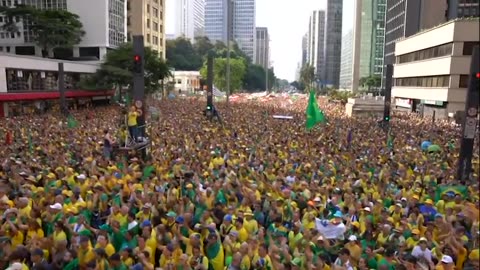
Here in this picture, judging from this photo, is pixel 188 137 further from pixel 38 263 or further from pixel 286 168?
pixel 38 263

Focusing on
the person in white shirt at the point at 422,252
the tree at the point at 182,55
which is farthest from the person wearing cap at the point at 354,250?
the tree at the point at 182,55

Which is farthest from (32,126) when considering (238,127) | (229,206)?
(229,206)

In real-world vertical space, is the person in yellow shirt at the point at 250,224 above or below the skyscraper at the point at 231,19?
below

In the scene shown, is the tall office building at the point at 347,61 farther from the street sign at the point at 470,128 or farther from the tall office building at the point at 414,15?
the street sign at the point at 470,128

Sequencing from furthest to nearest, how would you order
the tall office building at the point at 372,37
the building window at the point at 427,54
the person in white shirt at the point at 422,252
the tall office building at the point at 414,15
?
the tall office building at the point at 372,37, the tall office building at the point at 414,15, the building window at the point at 427,54, the person in white shirt at the point at 422,252

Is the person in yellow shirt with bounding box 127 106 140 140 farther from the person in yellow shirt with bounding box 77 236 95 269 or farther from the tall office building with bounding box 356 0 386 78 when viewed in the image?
the tall office building with bounding box 356 0 386 78

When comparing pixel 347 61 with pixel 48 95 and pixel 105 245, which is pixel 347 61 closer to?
pixel 48 95
